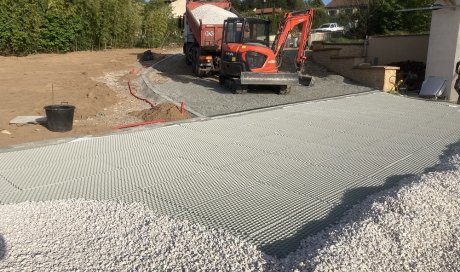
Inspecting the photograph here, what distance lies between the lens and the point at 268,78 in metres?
11.9

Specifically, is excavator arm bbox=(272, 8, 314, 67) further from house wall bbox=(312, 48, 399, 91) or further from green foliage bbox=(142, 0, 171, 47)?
green foliage bbox=(142, 0, 171, 47)

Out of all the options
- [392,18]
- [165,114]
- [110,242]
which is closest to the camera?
[110,242]

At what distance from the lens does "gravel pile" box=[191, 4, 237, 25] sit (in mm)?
15680

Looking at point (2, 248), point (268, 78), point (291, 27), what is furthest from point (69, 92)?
point (2, 248)

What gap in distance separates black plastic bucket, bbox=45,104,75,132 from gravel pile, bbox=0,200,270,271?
4067 mm

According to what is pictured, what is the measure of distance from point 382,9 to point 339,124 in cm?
1580

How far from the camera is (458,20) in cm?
1240

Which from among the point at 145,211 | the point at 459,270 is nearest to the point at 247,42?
the point at 145,211

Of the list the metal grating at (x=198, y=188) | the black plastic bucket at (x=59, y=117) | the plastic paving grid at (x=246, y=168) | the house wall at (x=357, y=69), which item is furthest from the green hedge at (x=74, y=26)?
the metal grating at (x=198, y=188)

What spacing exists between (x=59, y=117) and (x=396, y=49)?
14.2 m

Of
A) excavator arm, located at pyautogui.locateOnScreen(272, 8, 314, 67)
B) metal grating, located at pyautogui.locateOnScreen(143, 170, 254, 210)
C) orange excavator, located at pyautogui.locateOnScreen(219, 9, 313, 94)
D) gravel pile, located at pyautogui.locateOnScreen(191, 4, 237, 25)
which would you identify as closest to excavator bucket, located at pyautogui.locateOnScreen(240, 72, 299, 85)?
orange excavator, located at pyautogui.locateOnScreen(219, 9, 313, 94)

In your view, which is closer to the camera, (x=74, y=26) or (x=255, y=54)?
(x=255, y=54)

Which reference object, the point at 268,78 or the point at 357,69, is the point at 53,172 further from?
the point at 357,69

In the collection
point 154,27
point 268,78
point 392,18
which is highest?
point 392,18
